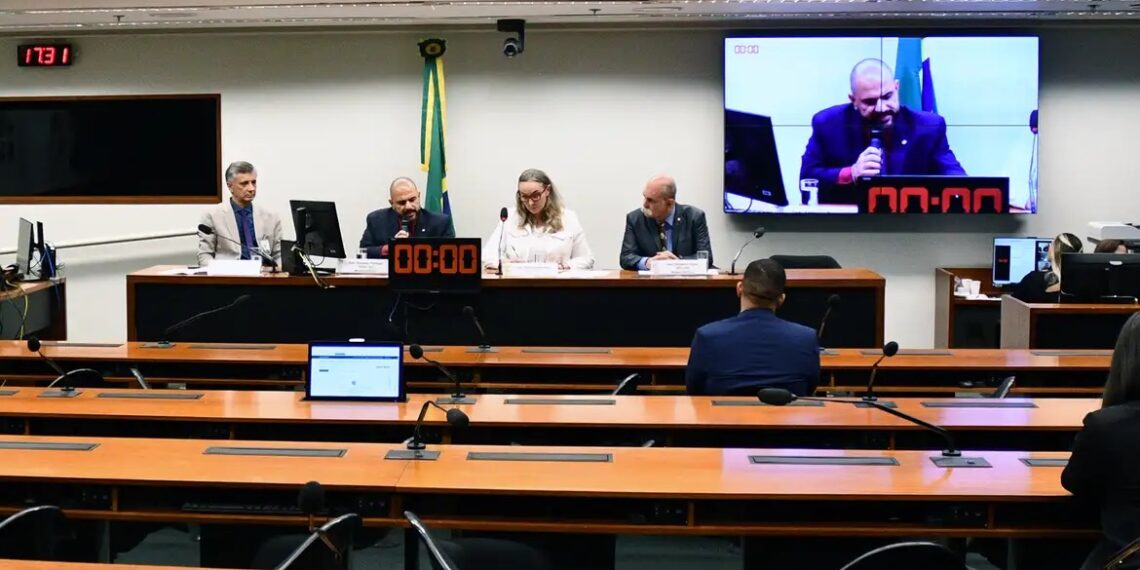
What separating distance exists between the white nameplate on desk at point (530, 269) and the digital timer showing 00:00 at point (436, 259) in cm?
55

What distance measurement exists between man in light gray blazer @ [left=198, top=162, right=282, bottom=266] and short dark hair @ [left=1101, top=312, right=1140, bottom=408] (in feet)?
18.7

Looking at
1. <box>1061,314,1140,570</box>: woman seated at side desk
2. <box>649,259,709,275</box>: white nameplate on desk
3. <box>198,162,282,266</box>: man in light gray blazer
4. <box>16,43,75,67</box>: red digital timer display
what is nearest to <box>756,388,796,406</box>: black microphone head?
<box>1061,314,1140,570</box>: woman seated at side desk

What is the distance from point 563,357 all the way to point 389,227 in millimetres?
2549

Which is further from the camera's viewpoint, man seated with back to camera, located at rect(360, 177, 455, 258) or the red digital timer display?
the red digital timer display

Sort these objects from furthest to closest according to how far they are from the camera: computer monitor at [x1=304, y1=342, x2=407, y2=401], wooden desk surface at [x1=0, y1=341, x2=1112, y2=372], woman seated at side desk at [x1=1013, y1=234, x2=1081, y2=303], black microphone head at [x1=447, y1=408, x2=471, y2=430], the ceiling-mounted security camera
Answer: the ceiling-mounted security camera < woman seated at side desk at [x1=1013, y1=234, x2=1081, y2=303] < wooden desk surface at [x1=0, y1=341, x2=1112, y2=372] < computer monitor at [x1=304, y1=342, x2=407, y2=401] < black microphone head at [x1=447, y1=408, x2=471, y2=430]

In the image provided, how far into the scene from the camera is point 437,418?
13.9 ft

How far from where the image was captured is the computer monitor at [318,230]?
23.0 ft

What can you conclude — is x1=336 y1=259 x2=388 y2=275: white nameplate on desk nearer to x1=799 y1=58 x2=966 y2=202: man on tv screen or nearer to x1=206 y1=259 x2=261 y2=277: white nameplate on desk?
x1=206 y1=259 x2=261 y2=277: white nameplate on desk

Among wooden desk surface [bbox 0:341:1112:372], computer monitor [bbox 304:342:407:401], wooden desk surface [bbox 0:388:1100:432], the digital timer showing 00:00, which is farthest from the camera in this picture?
the digital timer showing 00:00

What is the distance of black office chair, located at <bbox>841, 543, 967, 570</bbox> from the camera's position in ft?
8.50

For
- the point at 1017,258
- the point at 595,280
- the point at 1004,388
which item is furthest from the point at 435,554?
the point at 1017,258

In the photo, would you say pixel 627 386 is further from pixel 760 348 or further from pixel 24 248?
pixel 24 248

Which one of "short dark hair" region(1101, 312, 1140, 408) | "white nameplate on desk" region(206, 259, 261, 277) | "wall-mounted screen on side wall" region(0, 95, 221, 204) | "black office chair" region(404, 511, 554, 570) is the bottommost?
"black office chair" region(404, 511, 554, 570)

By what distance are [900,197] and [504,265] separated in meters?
3.43
